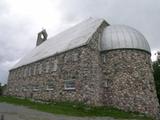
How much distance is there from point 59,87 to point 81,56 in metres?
5.12

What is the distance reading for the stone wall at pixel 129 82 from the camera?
21125mm

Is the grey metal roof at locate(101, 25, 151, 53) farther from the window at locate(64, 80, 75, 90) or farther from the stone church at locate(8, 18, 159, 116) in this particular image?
the window at locate(64, 80, 75, 90)

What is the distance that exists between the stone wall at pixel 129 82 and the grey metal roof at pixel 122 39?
76 centimetres

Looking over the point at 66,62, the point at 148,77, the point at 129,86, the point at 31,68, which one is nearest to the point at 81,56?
the point at 66,62

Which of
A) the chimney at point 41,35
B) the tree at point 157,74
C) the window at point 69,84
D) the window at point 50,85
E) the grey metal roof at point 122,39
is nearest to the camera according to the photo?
the window at point 69,84

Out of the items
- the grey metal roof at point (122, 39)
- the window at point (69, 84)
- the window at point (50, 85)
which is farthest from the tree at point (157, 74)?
the window at point (50, 85)

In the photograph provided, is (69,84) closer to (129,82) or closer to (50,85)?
(50,85)

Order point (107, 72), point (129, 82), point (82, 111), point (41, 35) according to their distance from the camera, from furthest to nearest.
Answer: point (41, 35), point (107, 72), point (129, 82), point (82, 111)

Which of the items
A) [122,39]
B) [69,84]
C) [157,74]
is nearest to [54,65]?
[69,84]

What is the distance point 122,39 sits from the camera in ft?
77.6

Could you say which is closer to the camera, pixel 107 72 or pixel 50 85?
pixel 107 72

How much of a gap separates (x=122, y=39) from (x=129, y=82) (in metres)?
5.53

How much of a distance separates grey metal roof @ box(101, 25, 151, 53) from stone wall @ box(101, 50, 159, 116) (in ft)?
2.51

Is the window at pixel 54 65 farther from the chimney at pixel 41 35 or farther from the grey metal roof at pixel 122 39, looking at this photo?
the chimney at pixel 41 35
